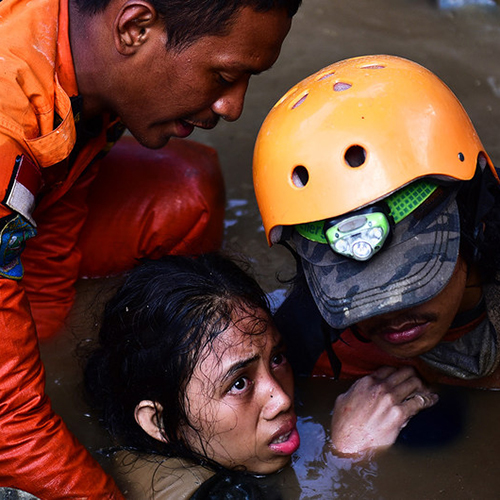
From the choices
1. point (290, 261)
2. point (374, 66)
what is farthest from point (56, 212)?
point (374, 66)

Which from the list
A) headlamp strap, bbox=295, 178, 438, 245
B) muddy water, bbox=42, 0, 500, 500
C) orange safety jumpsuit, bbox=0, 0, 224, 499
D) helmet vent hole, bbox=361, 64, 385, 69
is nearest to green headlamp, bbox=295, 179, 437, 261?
headlamp strap, bbox=295, 178, 438, 245

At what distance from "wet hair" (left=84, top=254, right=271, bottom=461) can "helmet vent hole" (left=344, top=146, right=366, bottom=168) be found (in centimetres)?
63

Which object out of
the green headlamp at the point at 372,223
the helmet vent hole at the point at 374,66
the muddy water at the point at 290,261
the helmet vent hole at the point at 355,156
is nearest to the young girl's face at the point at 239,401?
the muddy water at the point at 290,261

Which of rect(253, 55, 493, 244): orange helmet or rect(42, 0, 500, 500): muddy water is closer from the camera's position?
rect(253, 55, 493, 244): orange helmet

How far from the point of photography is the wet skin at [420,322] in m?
2.55

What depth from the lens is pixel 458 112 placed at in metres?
2.54

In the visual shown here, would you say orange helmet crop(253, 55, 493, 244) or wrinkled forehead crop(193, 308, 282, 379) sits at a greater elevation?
orange helmet crop(253, 55, 493, 244)

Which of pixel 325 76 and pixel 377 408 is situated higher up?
pixel 325 76

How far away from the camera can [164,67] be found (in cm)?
270

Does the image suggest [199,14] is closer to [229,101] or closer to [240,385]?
[229,101]

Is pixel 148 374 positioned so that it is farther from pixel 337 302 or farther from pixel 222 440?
pixel 337 302

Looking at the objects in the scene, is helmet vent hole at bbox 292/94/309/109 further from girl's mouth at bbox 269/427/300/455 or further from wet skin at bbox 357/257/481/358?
girl's mouth at bbox 269/427/300/455

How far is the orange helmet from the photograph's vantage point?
235cm

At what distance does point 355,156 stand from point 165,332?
2.81 feet
